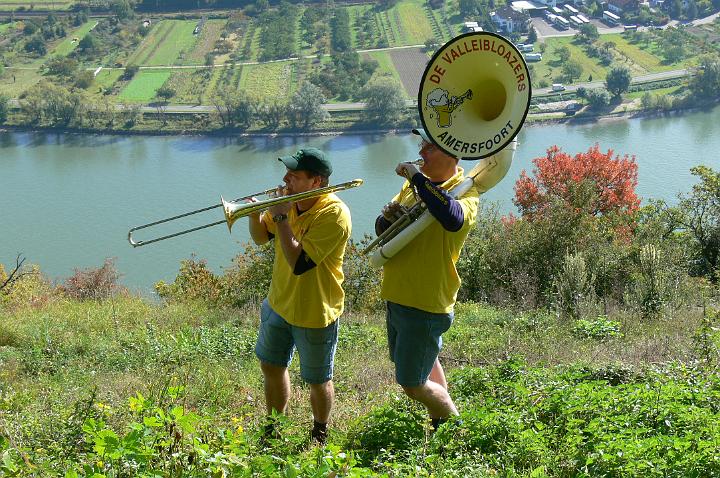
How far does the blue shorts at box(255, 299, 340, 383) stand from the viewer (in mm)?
3941

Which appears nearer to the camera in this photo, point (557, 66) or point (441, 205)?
point (441, 205)

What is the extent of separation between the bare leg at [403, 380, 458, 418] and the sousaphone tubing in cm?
110

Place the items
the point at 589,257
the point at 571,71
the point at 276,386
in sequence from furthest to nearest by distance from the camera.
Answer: the point at 571,71 < the point at 589,257 < the point at 276,386

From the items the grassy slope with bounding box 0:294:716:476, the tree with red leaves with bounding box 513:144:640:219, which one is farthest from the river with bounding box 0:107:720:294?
the grassy slope with bounding box 0:294:716:476

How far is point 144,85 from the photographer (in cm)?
6412

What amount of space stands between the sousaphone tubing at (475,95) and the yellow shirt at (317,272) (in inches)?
24.4

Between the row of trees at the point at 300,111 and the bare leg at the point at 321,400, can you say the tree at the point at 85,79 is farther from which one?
the bare leg at the point at 321,400

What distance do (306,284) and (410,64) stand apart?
64.5 metres

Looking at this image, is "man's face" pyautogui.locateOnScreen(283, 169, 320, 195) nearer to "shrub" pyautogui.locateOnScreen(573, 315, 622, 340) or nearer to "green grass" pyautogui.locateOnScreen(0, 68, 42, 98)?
"shrub" pyautogui.locateOnScreen(573, 315, 622, 340)

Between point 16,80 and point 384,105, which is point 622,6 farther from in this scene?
point 16,80

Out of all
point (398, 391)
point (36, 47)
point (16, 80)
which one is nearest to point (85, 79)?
point (16, 80)

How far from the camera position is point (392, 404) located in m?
4.21

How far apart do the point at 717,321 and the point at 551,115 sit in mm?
50031

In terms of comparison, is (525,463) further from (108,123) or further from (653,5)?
(653,5)
